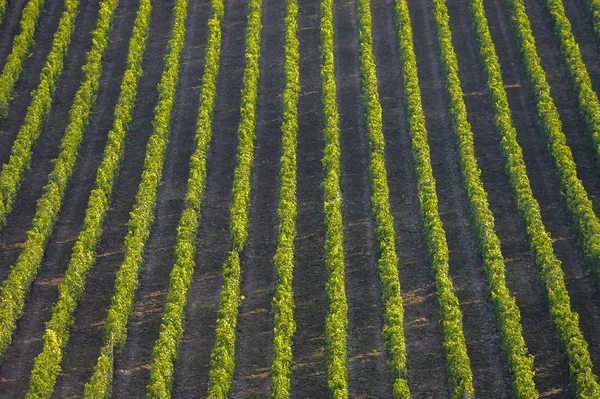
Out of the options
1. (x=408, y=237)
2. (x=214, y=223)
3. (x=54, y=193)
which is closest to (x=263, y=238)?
(x=214, y=223)

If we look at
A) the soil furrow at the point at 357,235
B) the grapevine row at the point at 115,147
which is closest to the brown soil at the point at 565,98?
the soil furrow at the point at 357,235

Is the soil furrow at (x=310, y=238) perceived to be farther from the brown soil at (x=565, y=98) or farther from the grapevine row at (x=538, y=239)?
the brown soil at (x=565, y=98)

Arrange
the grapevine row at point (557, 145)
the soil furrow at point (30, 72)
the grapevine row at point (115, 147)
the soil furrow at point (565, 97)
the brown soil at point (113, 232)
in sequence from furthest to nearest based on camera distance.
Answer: the soil furrow at point (30, 72), the soil furrow at point (565, 97), the grapevine row at point (557, 145), the brown soil at point (113, 232), the grapevine row at point (115, 147)

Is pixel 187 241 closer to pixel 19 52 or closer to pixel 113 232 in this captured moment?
pixel 113 232

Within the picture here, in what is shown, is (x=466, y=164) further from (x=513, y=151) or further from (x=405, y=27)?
(x=405, y=27)

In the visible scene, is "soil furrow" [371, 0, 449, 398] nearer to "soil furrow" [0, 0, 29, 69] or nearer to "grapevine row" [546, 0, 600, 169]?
"grapevine row" [546, 0, 600, 169]

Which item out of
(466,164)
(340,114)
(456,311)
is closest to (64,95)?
(340,114)

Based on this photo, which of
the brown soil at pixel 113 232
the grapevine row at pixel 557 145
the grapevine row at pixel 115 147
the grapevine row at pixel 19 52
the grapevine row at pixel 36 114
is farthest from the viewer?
the grapevine row at pixel 19 52
